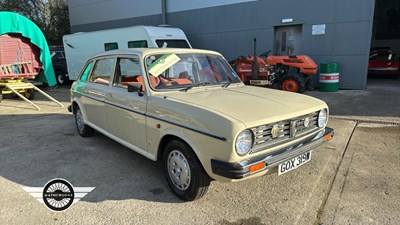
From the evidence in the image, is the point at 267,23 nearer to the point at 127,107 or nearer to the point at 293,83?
the point at 293,83

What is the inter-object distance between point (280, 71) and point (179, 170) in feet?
25.8

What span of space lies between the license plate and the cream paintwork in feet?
0.63

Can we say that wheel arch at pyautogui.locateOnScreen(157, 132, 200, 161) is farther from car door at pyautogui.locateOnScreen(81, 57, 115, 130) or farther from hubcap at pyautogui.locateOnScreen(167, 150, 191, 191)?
car door at pyautogui.locateOnScreen(81, 57, 115, 130)

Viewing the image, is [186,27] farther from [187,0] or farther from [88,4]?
[88,4]

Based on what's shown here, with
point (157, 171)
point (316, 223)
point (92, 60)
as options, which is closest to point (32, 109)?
point (92, 60)

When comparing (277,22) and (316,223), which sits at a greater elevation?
(277,22)

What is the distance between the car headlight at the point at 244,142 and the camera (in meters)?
2.71

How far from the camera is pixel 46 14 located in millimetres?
23672

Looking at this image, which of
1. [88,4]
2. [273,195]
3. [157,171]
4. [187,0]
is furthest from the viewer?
[88,4]

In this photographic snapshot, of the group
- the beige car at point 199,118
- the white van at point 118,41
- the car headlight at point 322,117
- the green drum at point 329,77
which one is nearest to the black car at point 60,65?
the white van at point 118,41

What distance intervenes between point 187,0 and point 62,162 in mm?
11325

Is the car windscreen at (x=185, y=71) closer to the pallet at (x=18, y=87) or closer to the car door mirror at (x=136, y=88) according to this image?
the car door mirror at (x=136, y=88)

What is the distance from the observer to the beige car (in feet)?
9.12

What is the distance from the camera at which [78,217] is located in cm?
308
